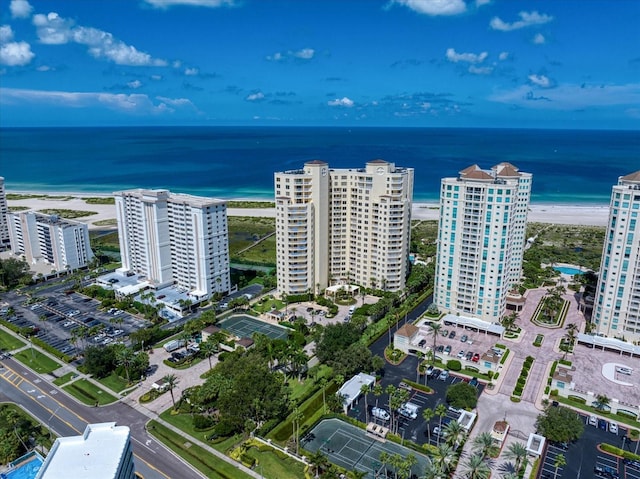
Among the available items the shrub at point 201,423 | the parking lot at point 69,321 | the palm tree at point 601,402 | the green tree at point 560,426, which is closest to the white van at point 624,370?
the palm tree at point 601,402

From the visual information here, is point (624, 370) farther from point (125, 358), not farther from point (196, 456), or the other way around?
point (125, 358)

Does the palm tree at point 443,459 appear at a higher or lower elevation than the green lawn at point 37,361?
higher

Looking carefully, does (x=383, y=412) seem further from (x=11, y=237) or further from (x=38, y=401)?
(x=11, y=237)

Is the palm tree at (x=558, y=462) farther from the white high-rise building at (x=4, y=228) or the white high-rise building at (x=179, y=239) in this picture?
the white high-rise building at (x=4, y=228)

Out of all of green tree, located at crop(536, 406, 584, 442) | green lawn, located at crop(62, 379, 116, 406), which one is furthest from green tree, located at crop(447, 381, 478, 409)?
green lawn, located at crop(62, 379, 116, 406)

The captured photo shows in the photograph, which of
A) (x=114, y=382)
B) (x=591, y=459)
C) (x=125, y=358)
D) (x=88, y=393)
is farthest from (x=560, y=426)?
(x=88, y=393)

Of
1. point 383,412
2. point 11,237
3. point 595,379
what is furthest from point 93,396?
point 11,237
